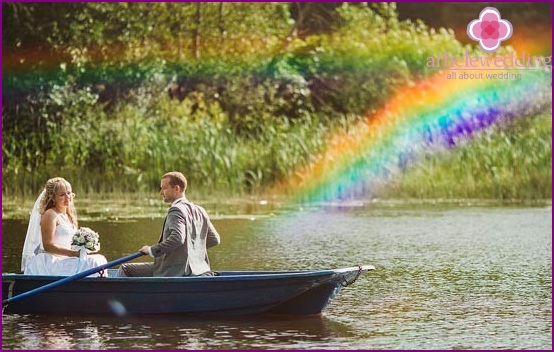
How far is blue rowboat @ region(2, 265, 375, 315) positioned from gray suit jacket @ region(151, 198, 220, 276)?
0.17 metres

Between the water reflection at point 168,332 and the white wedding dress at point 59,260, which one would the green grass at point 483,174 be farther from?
the water reflection at point 168,332

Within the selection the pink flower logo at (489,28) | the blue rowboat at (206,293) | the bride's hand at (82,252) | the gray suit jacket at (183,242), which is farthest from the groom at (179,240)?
the pink flower logo at (489,28)

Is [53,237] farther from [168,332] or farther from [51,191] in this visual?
[168,332]

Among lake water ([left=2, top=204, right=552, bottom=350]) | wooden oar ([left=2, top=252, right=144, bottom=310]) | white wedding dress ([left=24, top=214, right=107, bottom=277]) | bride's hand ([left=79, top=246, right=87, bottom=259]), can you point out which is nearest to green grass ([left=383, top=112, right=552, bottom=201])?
lake water ([left=2, top=204, right=552, bottom=350])

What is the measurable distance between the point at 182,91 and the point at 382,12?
6239 mm

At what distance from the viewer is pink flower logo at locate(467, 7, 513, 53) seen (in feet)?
97.4

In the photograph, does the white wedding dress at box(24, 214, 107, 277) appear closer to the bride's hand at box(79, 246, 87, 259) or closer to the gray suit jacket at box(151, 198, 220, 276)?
the bride's hand at box(79, 246, 87, 259)

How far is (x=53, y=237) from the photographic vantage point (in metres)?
10.1

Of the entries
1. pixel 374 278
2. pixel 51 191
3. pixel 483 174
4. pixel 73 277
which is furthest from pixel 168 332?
pixel 483 174

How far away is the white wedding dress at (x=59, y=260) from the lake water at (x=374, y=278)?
0.43 metres

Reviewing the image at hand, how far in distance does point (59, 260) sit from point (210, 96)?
642 inches

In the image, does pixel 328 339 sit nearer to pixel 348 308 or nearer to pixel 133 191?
pixel 348 308

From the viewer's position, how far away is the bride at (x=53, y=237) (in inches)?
397

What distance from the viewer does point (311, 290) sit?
955 centimetres
